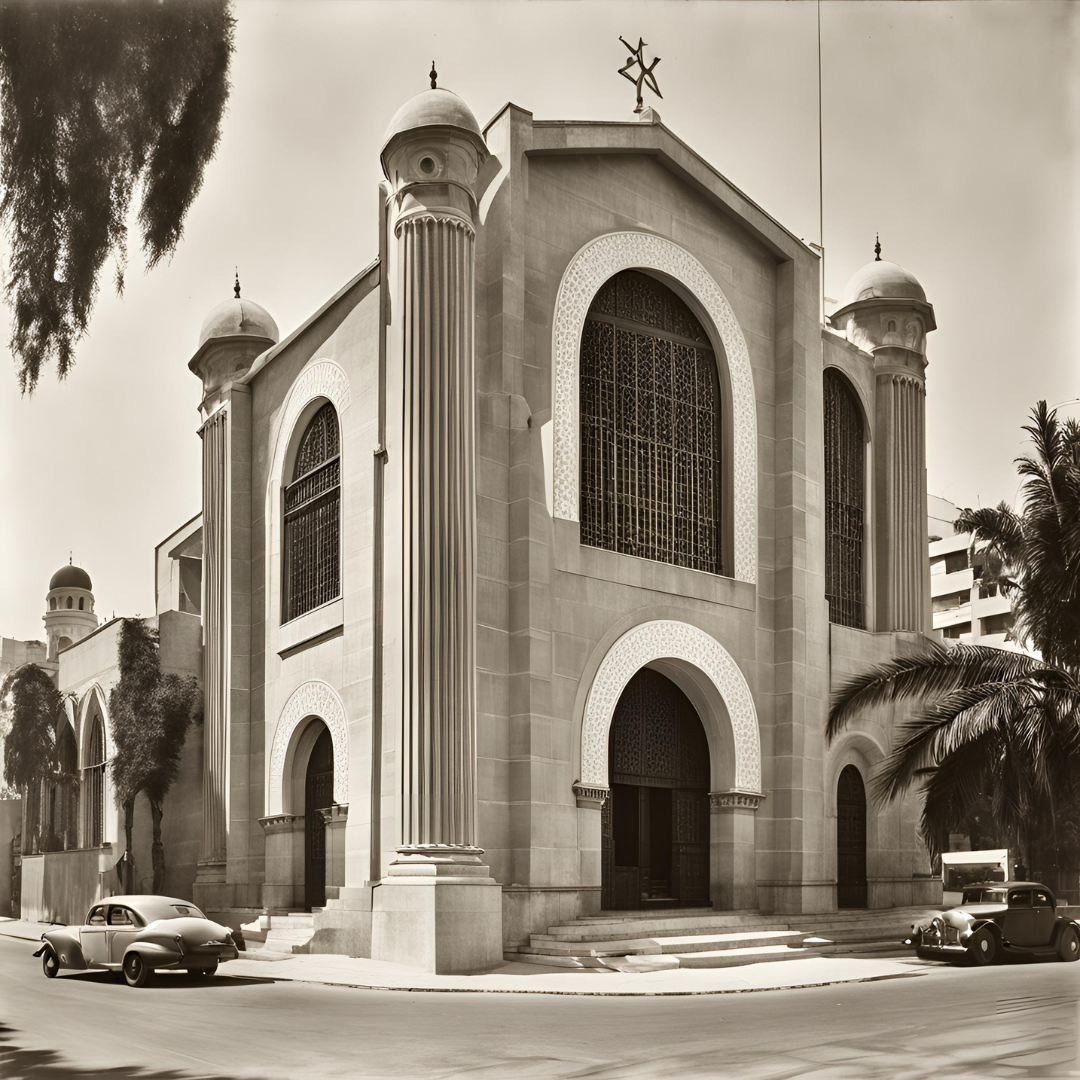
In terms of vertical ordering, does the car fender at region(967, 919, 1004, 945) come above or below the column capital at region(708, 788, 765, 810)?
below

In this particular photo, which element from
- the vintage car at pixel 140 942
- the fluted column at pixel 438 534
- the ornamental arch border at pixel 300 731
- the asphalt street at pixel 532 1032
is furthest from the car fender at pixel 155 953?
the ornamental arch border at pixel 300 731

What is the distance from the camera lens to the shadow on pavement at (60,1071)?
9.40m

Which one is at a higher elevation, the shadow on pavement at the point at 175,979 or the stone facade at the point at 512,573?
the stone facade at the point at 512,573

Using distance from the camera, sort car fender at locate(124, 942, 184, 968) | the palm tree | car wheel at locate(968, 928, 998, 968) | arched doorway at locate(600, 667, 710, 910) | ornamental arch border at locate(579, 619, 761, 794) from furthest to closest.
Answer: arched doorway at locate(600, 667, 710, 910), ornamental arch border at locate(579, 619, 761, 794), the palm tree, car wheel at locate(968, 928, 998, 968), car fender at locate(124, 942, 184, 968)

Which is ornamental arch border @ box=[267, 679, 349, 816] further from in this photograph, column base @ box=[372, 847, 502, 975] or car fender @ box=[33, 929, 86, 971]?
car fender @ box=[33, 929, 86, 971]

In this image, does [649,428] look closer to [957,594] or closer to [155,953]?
[155,953]

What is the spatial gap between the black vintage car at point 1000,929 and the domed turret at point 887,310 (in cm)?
1270

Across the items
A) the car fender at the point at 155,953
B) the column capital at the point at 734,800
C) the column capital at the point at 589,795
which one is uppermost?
the column capital at the point at 589,795

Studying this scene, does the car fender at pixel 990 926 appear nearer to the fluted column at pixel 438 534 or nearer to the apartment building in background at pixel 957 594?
the fluted column at pixel 438 534

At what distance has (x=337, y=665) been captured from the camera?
22.3 m

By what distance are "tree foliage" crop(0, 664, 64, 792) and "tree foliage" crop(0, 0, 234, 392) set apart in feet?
63.9

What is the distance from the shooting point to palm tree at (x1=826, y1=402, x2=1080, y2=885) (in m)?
19.4

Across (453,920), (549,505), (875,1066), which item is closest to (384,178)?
(549,505)

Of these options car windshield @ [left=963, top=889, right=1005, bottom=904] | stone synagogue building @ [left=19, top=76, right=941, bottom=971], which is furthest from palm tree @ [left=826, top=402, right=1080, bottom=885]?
stone synagogue building @ [left=19, top=76, right=941, bottom=971]
